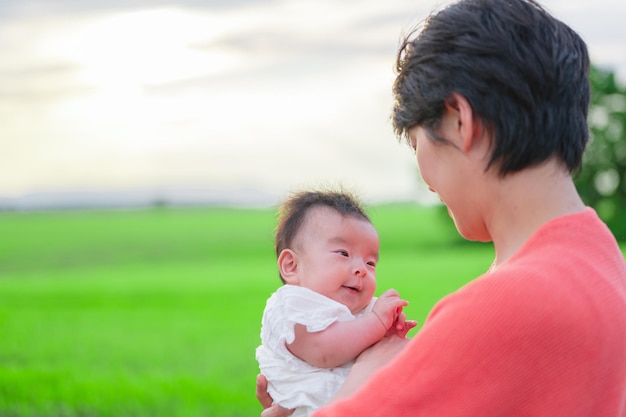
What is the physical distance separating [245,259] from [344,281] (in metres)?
14.9

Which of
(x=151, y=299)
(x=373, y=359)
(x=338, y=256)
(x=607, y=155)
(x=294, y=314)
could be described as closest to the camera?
(x=373, y=359)

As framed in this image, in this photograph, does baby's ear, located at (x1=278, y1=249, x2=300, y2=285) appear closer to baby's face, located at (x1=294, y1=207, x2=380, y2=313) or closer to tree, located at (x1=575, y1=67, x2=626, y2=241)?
baby's face, located at (x1=294, y1=207, x2=380, y2=313)

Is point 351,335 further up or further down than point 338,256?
further down

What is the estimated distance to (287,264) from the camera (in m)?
2.17

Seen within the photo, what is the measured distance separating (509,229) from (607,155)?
20961mm

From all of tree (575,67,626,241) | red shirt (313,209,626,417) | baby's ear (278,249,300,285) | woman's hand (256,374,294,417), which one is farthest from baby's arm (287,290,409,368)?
tree (575,67,626,241)

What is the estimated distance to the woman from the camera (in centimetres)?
130

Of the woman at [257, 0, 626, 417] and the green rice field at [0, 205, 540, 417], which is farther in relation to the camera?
the green rice field at [0, 205, 540, 417]

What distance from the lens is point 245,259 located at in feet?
55.3

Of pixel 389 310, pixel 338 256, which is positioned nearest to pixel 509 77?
pixel 389 310

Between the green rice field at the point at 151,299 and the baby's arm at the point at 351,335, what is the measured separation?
1.83 ft

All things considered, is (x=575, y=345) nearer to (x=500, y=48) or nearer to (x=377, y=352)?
(x=500, y=48)

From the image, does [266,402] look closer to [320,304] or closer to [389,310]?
[320,304]

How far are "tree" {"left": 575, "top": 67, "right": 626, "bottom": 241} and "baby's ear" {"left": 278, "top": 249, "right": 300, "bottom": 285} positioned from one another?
773 inches
